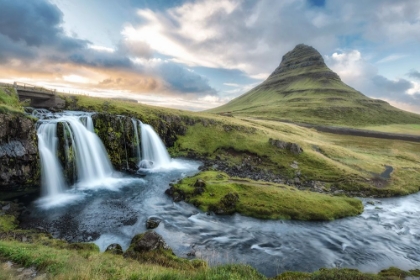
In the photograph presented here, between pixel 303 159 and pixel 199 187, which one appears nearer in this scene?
pixel 199 187

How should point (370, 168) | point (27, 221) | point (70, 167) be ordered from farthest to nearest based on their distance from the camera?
Answer: point (370, 168)
point (70, 167)
point (27, 221)

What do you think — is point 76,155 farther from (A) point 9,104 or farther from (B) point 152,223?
(B) point 152,223

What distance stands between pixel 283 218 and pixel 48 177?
29.7 meters

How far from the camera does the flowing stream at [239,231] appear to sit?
18438 mm

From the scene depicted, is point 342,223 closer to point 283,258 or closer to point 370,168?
point 283,258

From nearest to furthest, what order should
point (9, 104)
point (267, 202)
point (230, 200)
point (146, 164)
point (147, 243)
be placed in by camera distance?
point (147, 243) < point (230, 200) < point (267, 202) < point (9, 104) < point (146, 164)

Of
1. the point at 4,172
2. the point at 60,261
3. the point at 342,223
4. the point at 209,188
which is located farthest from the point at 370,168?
the point at 4,172

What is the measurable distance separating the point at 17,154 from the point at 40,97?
2862cm

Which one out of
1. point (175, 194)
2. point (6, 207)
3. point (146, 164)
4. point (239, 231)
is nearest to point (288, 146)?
point (146, 164)

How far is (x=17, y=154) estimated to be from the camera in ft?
87.4

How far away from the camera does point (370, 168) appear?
1812 inches

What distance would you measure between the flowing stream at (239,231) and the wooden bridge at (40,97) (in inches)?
Result: 883

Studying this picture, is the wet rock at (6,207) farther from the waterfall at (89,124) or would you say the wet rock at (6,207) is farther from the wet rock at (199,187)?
the wet rock at (199,187)

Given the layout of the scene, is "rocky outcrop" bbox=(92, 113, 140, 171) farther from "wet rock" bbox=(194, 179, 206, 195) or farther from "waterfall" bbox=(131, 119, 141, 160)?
"wet rock" bbox=(194, 179, 206, 195)
